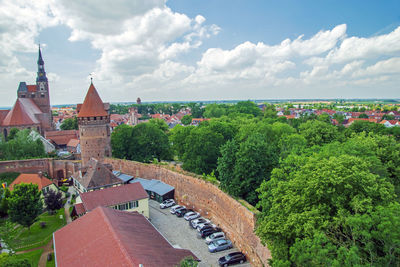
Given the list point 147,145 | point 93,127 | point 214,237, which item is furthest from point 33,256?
point 147,145

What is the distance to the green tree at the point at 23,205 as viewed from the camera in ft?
74.2

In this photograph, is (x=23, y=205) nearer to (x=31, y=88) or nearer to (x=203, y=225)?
(x=203, y=225)

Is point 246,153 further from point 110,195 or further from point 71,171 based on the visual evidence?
point 71,171

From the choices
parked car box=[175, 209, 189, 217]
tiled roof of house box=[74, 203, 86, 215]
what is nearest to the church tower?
tiled roof of house box=[74, 203, 86, 215]

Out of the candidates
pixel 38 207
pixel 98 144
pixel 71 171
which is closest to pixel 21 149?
pixel 71 171

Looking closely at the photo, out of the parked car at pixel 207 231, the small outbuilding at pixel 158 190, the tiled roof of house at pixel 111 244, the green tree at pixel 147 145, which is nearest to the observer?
the tiled roof of house at pixel 111 244

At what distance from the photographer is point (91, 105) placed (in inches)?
1459

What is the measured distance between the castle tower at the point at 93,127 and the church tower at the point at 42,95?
32.8 metres

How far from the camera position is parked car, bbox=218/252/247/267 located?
64.4 ft

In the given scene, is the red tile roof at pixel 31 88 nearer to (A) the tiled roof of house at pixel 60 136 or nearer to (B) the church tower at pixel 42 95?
(B) the church tower at pixel 42 95

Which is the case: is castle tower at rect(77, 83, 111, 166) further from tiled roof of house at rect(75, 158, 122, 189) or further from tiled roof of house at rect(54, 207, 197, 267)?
tiled roof of house at rect(54, 207, 197, 267)

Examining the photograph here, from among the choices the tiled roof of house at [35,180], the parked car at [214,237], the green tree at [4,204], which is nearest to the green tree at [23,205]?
the green tree at [4,204]

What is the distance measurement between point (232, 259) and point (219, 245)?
7.35ft

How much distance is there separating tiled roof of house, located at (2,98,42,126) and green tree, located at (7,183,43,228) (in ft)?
130
